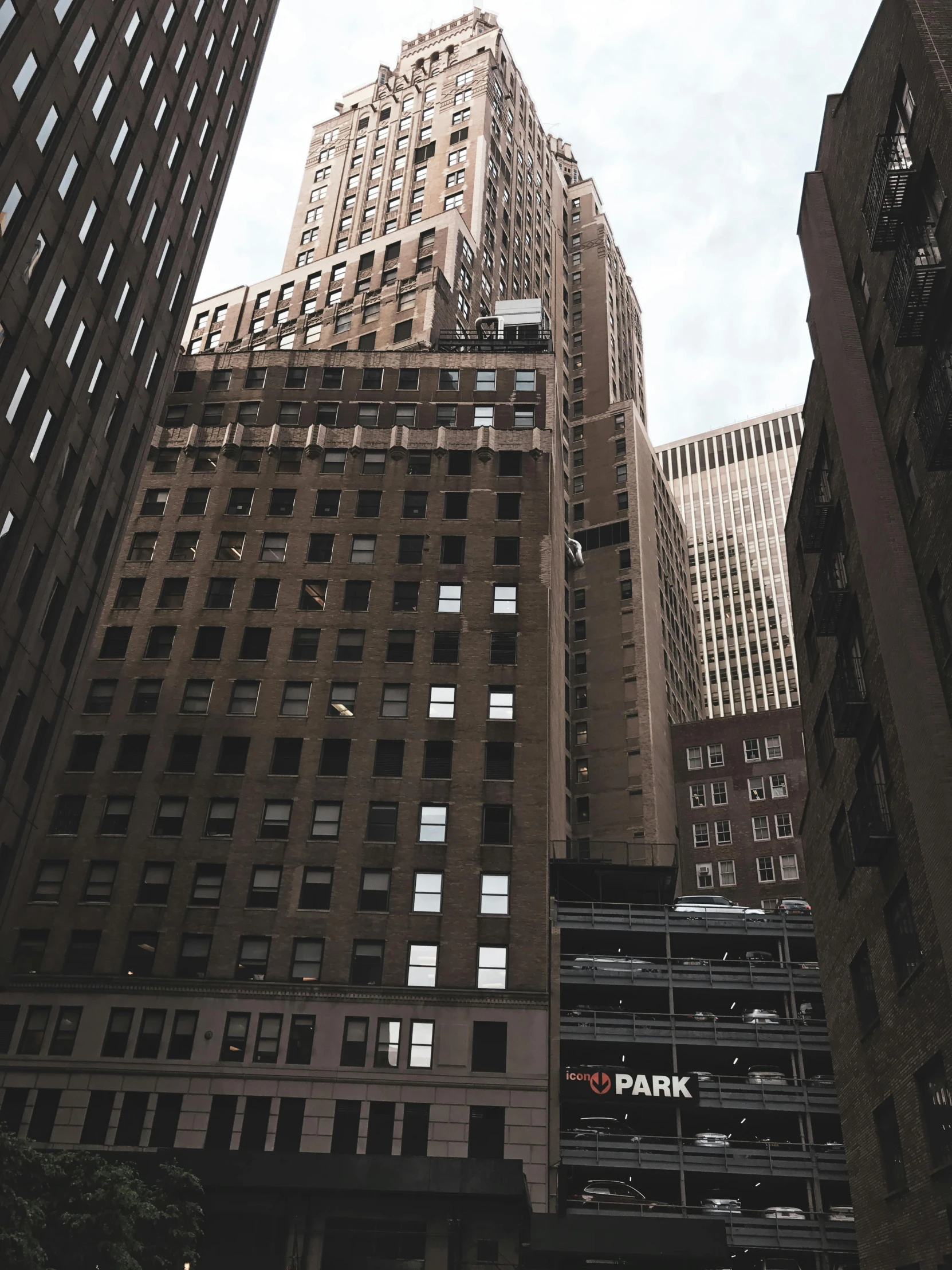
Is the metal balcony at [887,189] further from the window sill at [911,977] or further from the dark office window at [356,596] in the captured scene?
the dark office window at [356,596]

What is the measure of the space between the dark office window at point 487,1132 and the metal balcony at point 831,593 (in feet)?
79.0

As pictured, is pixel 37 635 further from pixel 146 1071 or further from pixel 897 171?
pixel 897 171

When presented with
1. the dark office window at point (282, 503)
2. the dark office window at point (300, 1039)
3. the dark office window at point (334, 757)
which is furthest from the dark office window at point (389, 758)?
the dark office window at point (282, 503)

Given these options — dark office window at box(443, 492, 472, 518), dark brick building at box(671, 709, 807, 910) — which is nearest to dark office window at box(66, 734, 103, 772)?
dark office window at box(443, 492, 472, 518)

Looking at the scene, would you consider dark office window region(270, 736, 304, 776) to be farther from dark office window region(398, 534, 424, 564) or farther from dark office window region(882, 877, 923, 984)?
dark office window region(882, 877, 923, 984)

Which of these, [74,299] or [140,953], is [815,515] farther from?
[140,953]

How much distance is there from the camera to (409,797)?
5375 centimetres

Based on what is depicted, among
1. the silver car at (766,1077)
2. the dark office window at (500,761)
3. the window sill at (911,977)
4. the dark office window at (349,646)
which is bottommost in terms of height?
the window sill at (911,977)

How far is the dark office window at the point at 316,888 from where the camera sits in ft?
167

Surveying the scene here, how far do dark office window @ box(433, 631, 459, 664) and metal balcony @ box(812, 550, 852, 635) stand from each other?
78.7 feet

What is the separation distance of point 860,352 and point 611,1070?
106 ft

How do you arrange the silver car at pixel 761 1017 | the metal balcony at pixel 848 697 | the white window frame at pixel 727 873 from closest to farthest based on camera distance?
the metal balcony at pixel 848 697, the silver car at pixel 761 1017, the white window frame at pixel 727 873

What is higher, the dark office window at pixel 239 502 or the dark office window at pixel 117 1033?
the dark office window at pixel 239 502

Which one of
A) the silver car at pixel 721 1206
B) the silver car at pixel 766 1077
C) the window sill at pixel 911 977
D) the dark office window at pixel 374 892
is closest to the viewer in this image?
the window sill at pixel 911 977
